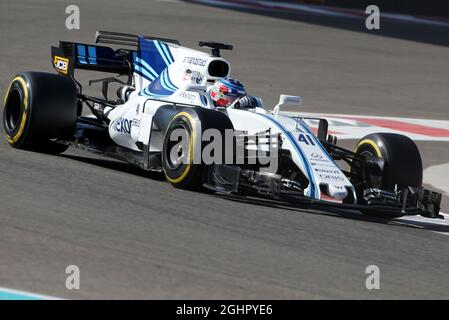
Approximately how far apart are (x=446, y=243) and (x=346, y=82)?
37.7ft

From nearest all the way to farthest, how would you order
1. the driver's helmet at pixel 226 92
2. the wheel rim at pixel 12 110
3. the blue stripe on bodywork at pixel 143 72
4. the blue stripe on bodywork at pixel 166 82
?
the driver's helmet at pixel 226 92, the blue stripe on bodywork at pixel 166 82, the wheel rim at pixel 12 110, the blue stripe on bodywork at pixel 143 72

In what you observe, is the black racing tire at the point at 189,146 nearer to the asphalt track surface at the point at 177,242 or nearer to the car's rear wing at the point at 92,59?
the asphalt track surface at the point at 177,242

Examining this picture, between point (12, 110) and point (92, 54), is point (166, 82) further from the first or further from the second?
point (12, 110)

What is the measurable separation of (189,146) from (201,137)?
151 millimetres

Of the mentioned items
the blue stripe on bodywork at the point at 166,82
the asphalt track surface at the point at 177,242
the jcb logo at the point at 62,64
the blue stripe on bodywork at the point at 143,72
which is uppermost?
the jcb logo at the point at 62,64

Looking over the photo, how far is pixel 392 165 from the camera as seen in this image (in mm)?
9453

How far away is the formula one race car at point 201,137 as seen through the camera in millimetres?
9008

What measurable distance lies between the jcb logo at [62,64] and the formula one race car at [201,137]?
13 millimetres

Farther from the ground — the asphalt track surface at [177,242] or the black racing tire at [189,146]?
the black racing tire at [189,146]

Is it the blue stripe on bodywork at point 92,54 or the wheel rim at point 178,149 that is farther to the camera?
the blue stripe on bodywork at point 92,54

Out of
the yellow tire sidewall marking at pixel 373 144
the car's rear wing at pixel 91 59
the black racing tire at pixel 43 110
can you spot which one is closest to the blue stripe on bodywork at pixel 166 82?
the car's rear wing at pixel 91 59

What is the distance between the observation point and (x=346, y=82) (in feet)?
65.3

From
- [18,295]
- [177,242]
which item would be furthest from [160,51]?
[18,295]

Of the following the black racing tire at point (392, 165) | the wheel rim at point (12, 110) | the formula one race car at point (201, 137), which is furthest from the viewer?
the wheel rim at point (12, 110)
